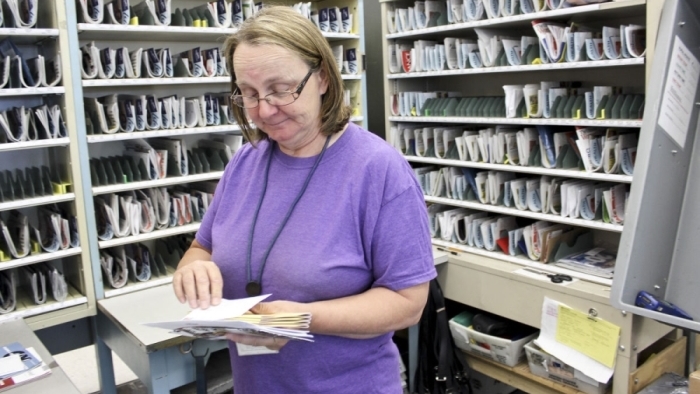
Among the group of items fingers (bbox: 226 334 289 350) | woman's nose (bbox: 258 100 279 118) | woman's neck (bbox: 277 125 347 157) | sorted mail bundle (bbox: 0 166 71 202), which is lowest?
fingers (bbox: 226 334 289 350)

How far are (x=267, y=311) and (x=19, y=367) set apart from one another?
1.02 metres

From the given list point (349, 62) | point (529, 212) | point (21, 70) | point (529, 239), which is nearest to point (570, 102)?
point (529, 212)

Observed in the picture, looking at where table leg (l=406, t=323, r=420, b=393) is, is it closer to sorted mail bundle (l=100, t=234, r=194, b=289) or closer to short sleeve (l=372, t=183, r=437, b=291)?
sorted mail bundle (l=100, t=234, r=194, b=289)

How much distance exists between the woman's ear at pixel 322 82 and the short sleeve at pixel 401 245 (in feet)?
0.80

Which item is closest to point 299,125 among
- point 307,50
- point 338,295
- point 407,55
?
point 307,50

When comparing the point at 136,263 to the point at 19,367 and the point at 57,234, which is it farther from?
the point at 19,367

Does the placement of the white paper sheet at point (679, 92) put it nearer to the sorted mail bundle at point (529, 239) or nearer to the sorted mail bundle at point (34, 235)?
the sorted mail bundle at point (529, 239)

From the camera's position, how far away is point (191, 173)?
2525 millimetres

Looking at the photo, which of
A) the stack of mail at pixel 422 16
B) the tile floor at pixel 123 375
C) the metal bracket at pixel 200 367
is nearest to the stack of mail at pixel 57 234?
the metal bracket at pixel 200 367

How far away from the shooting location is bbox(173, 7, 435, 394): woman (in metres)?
1.05

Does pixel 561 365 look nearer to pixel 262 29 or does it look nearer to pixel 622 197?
pixel 622 197

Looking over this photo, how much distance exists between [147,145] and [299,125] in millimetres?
1518

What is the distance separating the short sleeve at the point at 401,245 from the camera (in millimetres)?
1054

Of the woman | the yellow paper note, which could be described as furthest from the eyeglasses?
the yellow paper note
